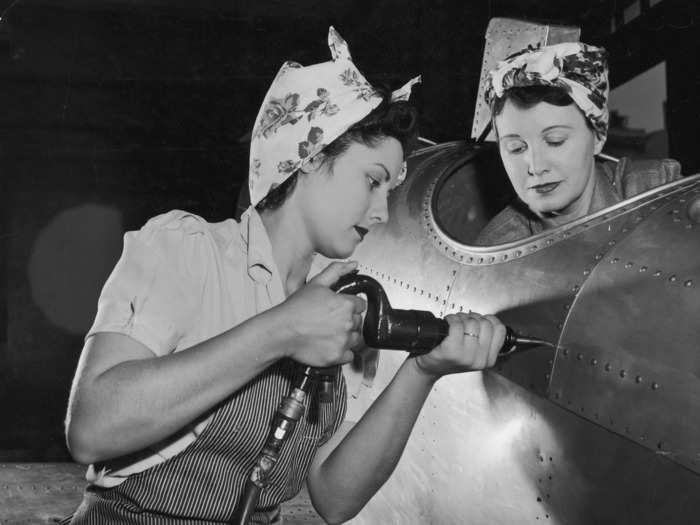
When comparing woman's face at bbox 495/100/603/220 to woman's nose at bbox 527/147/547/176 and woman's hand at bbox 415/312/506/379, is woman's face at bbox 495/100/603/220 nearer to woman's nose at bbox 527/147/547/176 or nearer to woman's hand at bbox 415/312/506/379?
woman's nose at bbox 527/147/547/176

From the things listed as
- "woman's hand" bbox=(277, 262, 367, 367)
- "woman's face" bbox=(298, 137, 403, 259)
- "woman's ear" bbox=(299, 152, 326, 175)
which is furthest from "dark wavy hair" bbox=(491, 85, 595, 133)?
"woman's hand" bbox=(277, 262, 367, 367)

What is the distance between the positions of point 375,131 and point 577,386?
25.6 inches

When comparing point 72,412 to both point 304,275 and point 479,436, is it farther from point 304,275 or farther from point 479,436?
point 479,436

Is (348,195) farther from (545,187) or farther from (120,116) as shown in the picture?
(120,116)

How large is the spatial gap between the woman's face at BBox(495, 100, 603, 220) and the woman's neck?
0.78 metres

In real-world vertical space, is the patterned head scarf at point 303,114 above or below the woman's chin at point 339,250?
above

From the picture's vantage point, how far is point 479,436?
65.2 inches

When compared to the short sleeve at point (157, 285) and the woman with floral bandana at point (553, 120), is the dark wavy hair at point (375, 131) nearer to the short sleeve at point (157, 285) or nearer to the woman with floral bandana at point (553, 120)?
the short sleeve at point (157, 285)

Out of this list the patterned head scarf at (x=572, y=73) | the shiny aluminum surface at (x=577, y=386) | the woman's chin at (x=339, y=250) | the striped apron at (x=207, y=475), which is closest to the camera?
the shiny aluminum surface at (x=577, y=386)

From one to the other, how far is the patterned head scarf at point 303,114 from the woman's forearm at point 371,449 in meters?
0.49

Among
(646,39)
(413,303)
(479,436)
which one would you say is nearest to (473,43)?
(646,39)

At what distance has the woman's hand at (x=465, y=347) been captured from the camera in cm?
133

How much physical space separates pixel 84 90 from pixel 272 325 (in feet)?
15.6

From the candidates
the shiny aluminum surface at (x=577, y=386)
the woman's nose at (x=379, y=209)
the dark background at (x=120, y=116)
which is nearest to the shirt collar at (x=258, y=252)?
the woman's nose at (x=379, y=209)
